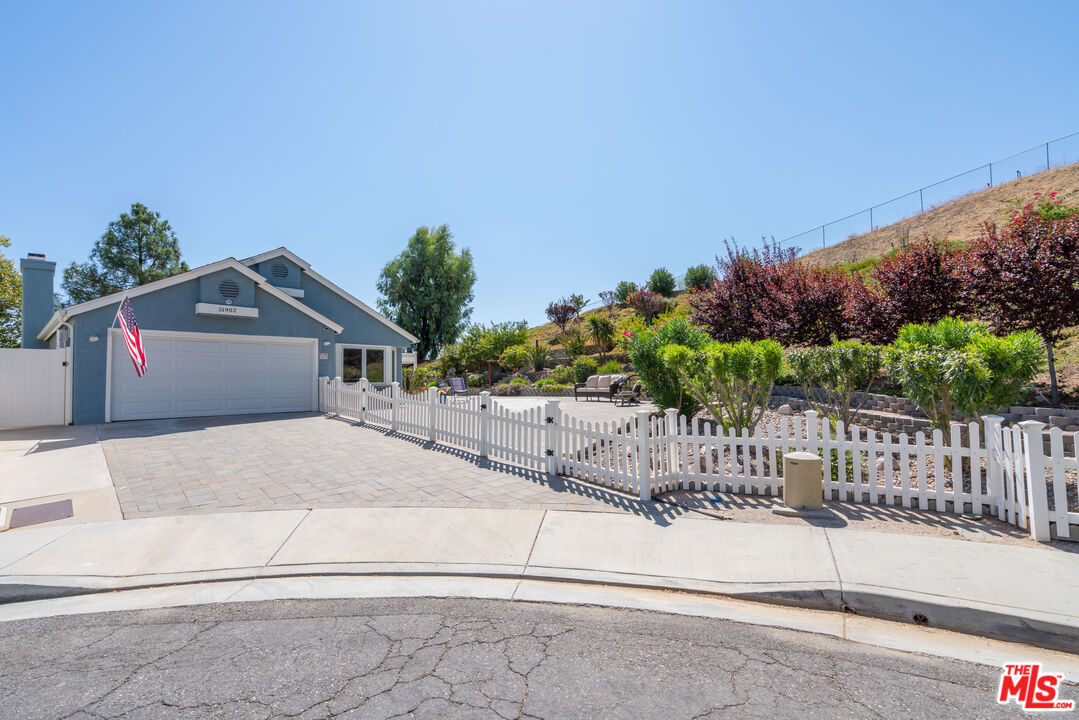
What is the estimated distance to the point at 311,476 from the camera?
6746 mm

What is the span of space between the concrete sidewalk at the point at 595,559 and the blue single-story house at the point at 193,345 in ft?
30.4

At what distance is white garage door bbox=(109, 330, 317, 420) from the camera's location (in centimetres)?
1228

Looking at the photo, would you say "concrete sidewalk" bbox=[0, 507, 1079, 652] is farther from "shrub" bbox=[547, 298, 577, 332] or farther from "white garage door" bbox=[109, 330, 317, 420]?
"shrub" bbox=[547, 298, 577, 332]

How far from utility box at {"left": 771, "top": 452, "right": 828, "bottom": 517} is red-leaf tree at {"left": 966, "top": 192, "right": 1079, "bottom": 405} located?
20.0ft

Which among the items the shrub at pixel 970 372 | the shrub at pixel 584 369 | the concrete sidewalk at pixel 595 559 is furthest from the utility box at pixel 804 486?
the shrub at pixel 584 369

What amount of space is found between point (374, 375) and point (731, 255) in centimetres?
1384

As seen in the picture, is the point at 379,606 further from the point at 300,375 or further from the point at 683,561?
the point at 300,375

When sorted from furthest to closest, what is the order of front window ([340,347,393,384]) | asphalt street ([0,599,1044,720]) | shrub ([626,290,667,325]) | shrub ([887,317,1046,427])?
shrub ([626,290,667,325]), front window ([340,347,393,384]), shrub ([887,317,1046,427]), asphalt street ([0,599,1044,720])

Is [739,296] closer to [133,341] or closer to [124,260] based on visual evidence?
[133,341]

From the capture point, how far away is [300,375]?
592 inches

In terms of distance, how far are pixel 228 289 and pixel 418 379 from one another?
39.1 ft

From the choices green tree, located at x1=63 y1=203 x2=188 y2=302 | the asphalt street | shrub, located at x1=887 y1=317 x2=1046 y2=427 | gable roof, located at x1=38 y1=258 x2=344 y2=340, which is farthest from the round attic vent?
green tree, located at x1=63 y1=203 x2=188 y2=302

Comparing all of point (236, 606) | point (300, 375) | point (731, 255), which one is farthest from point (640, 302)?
point (236, 606)

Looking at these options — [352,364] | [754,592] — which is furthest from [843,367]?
[352,364]
